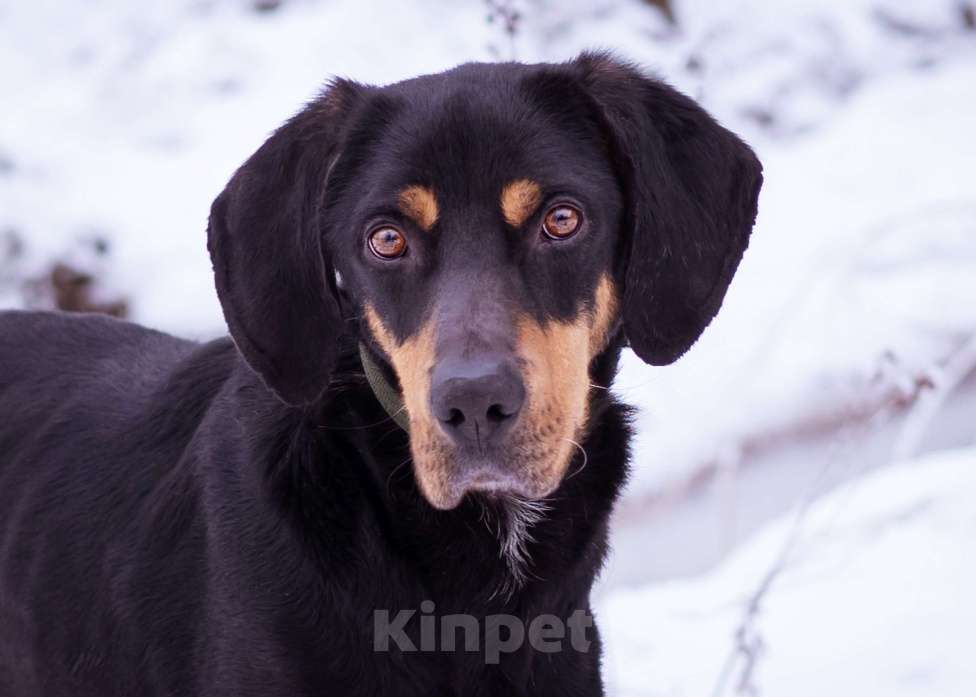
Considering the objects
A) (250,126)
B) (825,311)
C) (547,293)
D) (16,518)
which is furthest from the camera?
(250,126)

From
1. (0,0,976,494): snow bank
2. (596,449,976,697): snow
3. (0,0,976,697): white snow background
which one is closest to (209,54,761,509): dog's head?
(0,0,976,697): white snow background

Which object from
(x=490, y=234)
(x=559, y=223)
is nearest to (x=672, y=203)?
(x=559, y=223)

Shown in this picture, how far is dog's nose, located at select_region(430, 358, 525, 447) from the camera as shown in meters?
2.38

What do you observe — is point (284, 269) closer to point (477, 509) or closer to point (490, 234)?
point (490, 234)

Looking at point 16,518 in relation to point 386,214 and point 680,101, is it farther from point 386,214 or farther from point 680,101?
point 680,101

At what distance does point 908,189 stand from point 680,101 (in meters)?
6.40

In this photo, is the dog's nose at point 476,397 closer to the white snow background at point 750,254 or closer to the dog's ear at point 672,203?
the dog's ear at point 672,203

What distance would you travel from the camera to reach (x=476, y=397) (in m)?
2.38

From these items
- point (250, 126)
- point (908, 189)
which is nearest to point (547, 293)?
point (250, 126)

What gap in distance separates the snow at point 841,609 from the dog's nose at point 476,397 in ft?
5.45

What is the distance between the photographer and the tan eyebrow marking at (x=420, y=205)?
105 inches

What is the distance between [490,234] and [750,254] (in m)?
5.85

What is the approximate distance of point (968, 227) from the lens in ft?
28.1

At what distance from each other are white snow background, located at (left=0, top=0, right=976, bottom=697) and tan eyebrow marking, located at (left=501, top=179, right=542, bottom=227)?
4.34 ft
